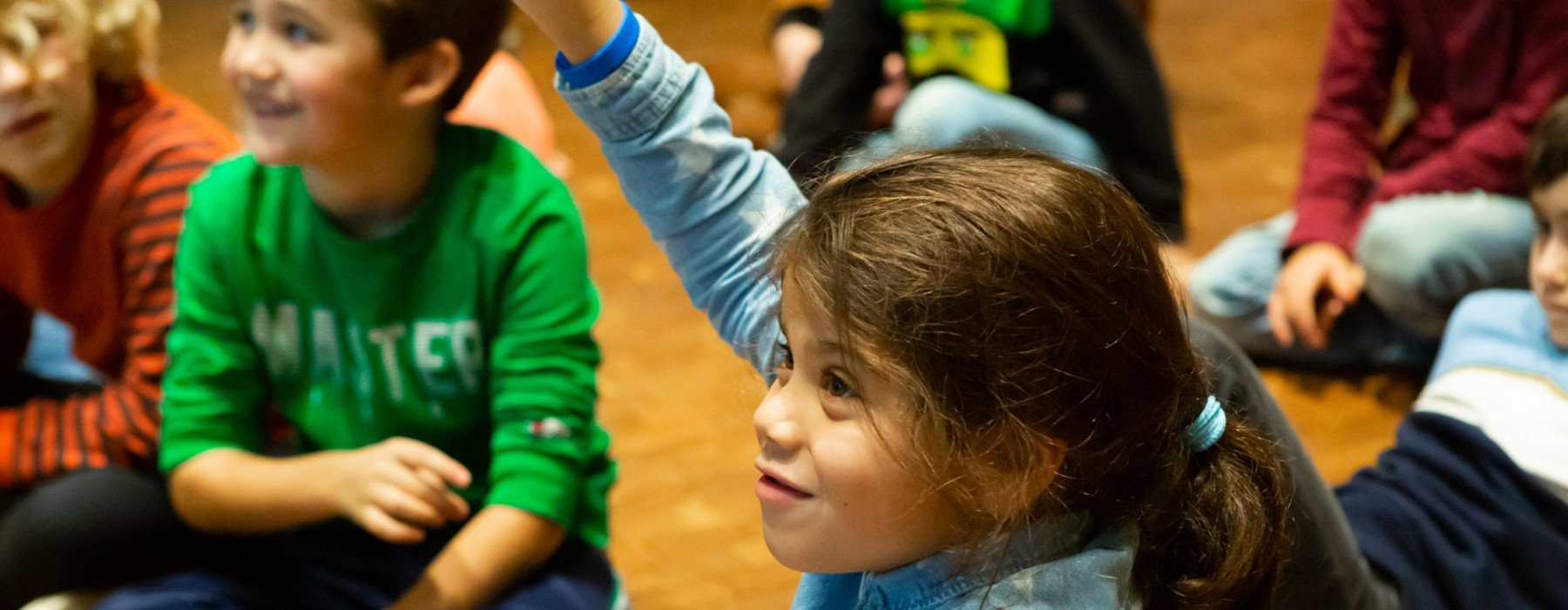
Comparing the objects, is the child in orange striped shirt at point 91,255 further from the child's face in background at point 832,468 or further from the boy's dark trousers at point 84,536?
the child's face in background at point 832,468

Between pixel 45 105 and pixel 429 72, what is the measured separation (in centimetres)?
35

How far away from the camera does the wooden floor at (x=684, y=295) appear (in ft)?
4.48

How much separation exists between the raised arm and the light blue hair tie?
0.69 ft

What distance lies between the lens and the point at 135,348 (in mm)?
1089

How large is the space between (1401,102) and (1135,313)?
196cm

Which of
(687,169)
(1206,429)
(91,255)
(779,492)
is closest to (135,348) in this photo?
(91,255)

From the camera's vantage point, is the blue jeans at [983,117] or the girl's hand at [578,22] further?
the blue jeans at [983,117]

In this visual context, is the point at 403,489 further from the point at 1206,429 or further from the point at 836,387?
the point at 1206,429

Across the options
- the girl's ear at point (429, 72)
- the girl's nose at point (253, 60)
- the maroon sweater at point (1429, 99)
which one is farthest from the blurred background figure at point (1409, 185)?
the girl's nose at point (253, 60)

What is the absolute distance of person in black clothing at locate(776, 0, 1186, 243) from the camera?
5.54 feet

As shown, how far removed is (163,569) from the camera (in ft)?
3.57

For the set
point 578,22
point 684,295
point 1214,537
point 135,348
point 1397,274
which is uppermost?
point 578,22

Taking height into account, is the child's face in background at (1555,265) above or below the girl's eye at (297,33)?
below

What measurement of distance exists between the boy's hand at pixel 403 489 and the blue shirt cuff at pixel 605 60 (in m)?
0.29
